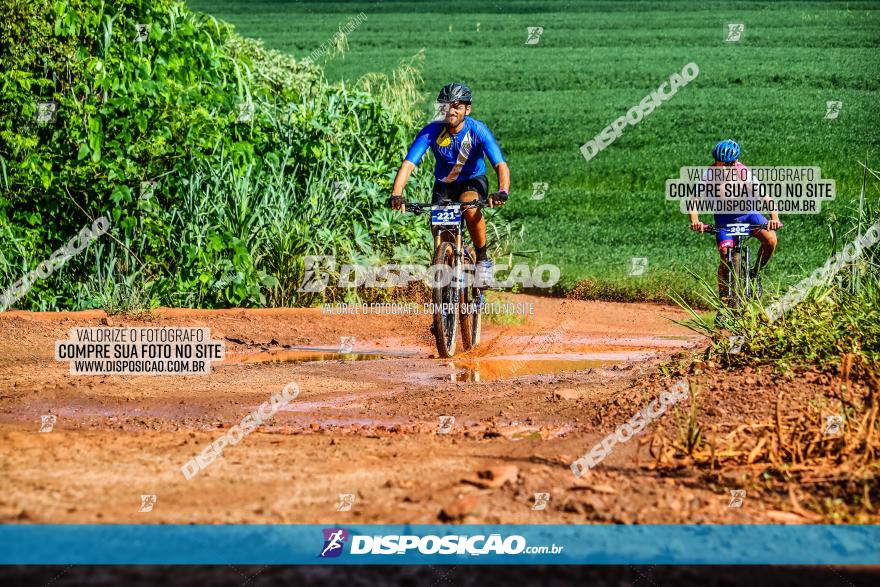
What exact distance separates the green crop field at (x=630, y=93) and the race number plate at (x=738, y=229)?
1.00 m

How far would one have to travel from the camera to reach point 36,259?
11.1 metres

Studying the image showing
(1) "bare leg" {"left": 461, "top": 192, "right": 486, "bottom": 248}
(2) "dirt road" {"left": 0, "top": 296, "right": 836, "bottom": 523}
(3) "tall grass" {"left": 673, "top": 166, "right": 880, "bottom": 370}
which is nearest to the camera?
(2) "dirt road" {"left": 0, "top": 296, "right": 836, "bottom": 523}

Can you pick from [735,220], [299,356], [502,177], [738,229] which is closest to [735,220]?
[735,220]

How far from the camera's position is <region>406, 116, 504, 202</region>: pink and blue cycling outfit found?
378 inches

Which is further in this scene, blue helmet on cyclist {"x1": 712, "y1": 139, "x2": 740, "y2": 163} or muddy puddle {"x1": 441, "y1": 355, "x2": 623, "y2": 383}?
blue helmet on cyclist {"x1": 712, "y1": 139, "x2": 740, "y2": 163}

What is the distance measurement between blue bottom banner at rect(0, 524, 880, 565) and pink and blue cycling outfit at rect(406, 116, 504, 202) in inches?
218

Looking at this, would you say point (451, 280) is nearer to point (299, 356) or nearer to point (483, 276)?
point (483, 276)

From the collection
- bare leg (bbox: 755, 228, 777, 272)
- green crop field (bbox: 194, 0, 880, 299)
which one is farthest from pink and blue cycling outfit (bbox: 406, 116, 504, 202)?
green crop field (bbox: 194, 0, 880, 299)

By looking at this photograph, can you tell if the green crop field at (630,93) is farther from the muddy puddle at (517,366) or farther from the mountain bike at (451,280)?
the mountain bike at (451,280)

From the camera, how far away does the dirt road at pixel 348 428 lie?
4613mm

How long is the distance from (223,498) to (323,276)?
278 inches

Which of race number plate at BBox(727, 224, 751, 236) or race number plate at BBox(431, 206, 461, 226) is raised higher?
race number plate at BBox(431, 206, 461, 226)

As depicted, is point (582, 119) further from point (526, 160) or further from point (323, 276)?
point (323, 276)

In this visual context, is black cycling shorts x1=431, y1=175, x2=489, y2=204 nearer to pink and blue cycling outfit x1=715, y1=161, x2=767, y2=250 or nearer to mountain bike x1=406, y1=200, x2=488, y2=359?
mountain bike x1=406, y1=200, x2=488, y2=359
